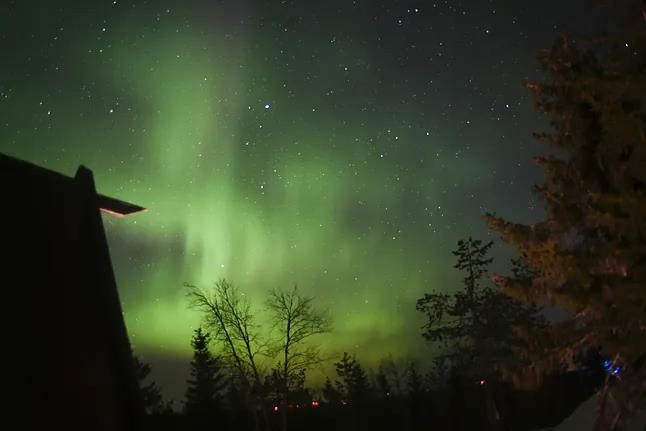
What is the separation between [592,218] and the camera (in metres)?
6.24

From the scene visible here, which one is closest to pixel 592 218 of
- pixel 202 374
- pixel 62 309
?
pixel 62 309

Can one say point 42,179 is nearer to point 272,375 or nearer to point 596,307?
point 596,307

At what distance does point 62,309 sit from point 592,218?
19.9ft

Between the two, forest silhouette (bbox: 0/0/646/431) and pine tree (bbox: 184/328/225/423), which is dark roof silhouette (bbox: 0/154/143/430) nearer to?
forest silhouette (bbox: 0/0/646/431)

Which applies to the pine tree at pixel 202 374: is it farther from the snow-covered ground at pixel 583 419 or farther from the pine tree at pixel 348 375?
the snow-covered ground at pixel 583 419

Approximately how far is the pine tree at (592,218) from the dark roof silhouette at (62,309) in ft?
17.5

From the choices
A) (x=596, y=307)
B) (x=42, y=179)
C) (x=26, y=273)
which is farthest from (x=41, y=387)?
(x=596, y=307)

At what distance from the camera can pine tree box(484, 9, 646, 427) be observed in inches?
249

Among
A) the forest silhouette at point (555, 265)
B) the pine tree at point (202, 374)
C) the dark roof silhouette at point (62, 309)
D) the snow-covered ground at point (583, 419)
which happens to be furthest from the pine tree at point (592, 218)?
the pine tree at point (202, 374)

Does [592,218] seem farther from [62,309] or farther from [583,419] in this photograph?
[583,419]

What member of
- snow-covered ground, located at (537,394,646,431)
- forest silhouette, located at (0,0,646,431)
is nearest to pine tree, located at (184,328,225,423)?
snow-covered ground, located at (537,394,646,431)

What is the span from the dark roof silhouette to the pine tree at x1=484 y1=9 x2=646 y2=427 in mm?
5330

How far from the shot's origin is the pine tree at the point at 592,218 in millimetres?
6312

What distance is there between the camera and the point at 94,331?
5.21 metres
